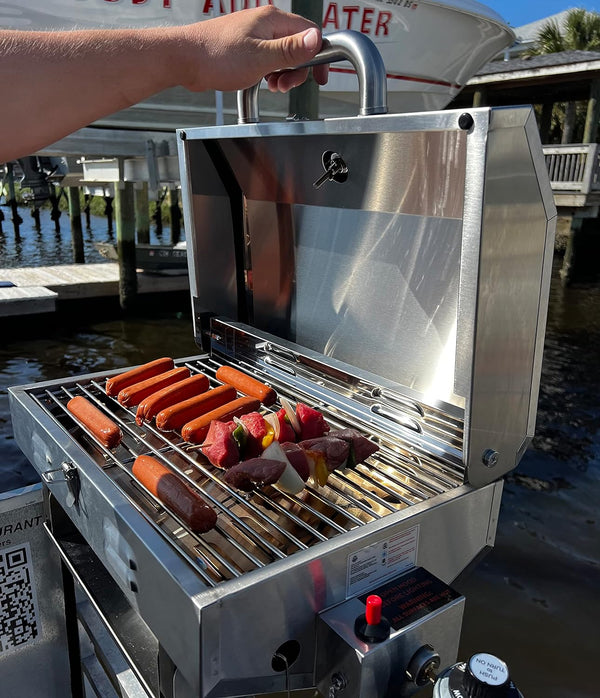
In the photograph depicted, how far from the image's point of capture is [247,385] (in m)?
2.49

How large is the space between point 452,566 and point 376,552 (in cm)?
42

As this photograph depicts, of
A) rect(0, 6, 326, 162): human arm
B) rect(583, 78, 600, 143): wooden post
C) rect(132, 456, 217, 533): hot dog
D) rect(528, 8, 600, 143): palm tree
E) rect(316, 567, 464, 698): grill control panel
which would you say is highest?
rect(528, 8, 600, 143): palm tree

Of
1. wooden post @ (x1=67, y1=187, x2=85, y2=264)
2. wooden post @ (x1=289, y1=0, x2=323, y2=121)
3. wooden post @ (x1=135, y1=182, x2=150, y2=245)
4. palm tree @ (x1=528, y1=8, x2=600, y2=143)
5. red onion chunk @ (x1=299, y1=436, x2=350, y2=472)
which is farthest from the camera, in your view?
palm tree @ (x1=528, y1=8, x2=600, y2=143)

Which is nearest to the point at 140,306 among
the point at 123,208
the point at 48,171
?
the point at 123,208

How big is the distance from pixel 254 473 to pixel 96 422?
723 mm

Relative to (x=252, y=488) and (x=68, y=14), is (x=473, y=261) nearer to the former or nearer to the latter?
(x=252, y=488)

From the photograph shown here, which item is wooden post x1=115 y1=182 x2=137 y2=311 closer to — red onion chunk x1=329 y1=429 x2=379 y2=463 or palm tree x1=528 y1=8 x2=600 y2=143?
red onion chunk x1=329 y1=429 x2=379 y2=463

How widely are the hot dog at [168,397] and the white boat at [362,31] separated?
6.66 m

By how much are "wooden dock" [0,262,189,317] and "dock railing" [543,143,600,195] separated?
856 centimetres

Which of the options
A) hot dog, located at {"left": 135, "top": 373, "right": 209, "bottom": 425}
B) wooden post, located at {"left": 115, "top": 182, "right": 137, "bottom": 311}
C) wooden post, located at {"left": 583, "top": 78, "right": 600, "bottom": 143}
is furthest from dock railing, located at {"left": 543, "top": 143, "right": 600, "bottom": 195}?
hot dog, located at {"left": 135, "top": 373, "right": 209, "bottom": 425}

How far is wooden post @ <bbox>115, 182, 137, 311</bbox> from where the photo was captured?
34.0ft

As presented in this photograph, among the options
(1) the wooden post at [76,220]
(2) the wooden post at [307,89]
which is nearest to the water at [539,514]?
(2) the wooden post at [307,89]

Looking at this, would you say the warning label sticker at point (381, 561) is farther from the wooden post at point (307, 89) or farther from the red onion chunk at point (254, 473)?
the wooden post at point (307, 89)

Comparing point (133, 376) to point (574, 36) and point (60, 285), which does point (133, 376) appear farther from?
point (574, 36)
